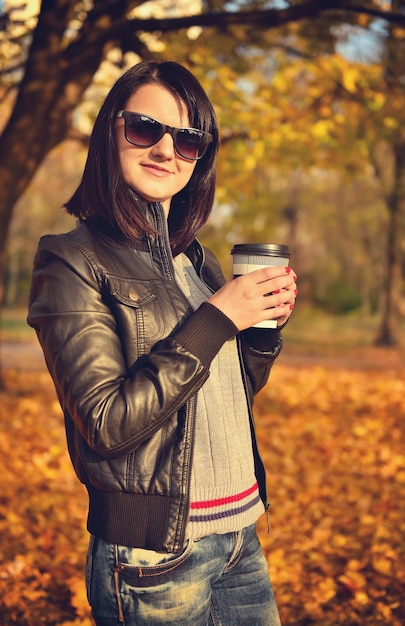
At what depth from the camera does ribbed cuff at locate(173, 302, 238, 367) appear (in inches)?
62.2

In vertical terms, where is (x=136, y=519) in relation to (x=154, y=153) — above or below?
below

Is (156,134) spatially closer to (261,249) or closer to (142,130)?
(142,130)

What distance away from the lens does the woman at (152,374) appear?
1.53m

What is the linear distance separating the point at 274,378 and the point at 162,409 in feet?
31.5

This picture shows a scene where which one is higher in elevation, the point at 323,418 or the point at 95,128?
the point at 95,128

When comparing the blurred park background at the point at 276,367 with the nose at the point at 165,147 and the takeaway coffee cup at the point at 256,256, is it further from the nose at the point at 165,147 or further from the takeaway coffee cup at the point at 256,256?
the nose at the point at 165,147

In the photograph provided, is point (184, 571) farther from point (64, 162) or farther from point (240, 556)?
point (64, 162)

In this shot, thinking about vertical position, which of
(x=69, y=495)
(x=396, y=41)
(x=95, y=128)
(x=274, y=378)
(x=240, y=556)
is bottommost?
(x=274, y=378)

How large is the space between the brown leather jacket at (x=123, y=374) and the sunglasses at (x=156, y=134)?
1.01ft

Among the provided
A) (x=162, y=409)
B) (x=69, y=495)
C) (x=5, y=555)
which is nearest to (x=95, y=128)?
(x=162, y=409)

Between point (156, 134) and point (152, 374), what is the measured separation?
0.70m

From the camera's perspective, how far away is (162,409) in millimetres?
1515

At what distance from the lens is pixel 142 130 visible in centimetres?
176

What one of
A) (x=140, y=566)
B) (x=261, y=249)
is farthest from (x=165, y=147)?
(x=140, y=566)
